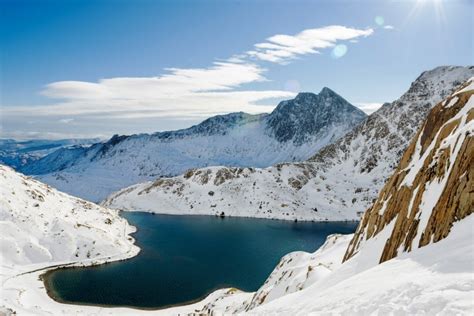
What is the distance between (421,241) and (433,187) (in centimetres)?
495

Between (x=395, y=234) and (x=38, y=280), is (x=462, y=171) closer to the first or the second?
(x=395, y=234)

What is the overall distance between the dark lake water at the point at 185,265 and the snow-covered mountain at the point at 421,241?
155 ft

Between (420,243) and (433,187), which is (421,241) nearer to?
(420,243)

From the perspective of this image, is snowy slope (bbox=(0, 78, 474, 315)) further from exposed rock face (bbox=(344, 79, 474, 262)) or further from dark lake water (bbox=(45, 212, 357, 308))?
dark lake water (bbox=(45, 212, 357, 308))

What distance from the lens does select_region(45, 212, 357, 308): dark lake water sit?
77.5 metres

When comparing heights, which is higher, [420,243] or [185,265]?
[420,243]

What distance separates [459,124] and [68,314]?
2601 inches

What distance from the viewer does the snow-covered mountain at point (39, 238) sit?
83.1m

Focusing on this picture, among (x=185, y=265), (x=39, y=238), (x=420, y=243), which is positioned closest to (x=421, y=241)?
(x=420, y=243)

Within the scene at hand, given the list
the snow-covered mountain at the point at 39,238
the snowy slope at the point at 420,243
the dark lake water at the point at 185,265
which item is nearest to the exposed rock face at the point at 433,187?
the snowy slope at the point at 420,243

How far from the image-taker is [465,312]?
13.4 metres

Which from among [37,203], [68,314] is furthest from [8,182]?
[68,314]

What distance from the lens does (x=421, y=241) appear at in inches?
928

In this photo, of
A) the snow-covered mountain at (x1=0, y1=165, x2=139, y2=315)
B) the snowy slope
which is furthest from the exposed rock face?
the snow-covered mountain at (x1=0, y1=165, x2=139, y2=315)
